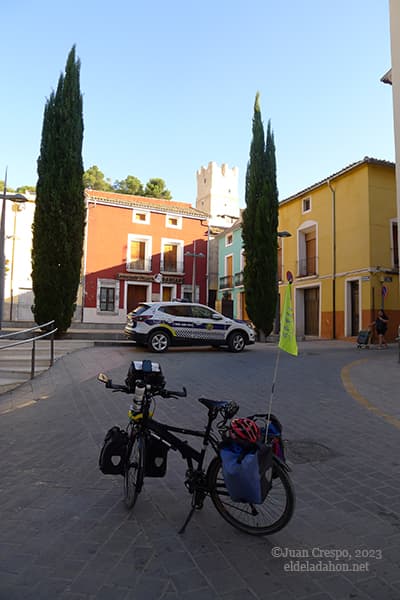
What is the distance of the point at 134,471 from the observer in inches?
119

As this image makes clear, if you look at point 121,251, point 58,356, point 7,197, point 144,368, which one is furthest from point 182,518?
point 121,251

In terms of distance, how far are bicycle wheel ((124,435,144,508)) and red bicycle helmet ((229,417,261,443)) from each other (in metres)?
0.84

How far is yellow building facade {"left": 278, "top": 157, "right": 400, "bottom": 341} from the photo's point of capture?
19781mm

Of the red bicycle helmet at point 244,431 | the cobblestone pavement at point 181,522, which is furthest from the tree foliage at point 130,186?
the red bicycle helmet at point 244,431

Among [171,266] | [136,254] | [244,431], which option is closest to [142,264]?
[136,254]

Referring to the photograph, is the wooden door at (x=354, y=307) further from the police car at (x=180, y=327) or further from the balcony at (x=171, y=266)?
the balcony at (x=171, y=266)

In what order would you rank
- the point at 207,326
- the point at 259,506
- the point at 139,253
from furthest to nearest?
1. the point at 139,253
2. the point at 207,326
3. the point at 259,506

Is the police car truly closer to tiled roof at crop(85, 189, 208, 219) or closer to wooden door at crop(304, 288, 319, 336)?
wooden door at crop(304, 288, 319, 336)

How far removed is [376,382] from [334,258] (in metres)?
14.5

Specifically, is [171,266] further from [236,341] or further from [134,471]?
[134,471]

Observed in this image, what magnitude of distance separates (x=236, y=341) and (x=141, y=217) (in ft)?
71.4

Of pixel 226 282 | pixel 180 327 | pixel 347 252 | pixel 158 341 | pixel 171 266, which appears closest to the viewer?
pixel 158 341

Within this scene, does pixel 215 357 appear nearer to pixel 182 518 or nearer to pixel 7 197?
pixel 182 518

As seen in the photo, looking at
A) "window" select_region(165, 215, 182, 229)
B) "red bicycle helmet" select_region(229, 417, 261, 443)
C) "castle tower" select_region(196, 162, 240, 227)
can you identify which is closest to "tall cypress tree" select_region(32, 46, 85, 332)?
"red bicycle helmet" select_region(229, 417, 261, 443)
